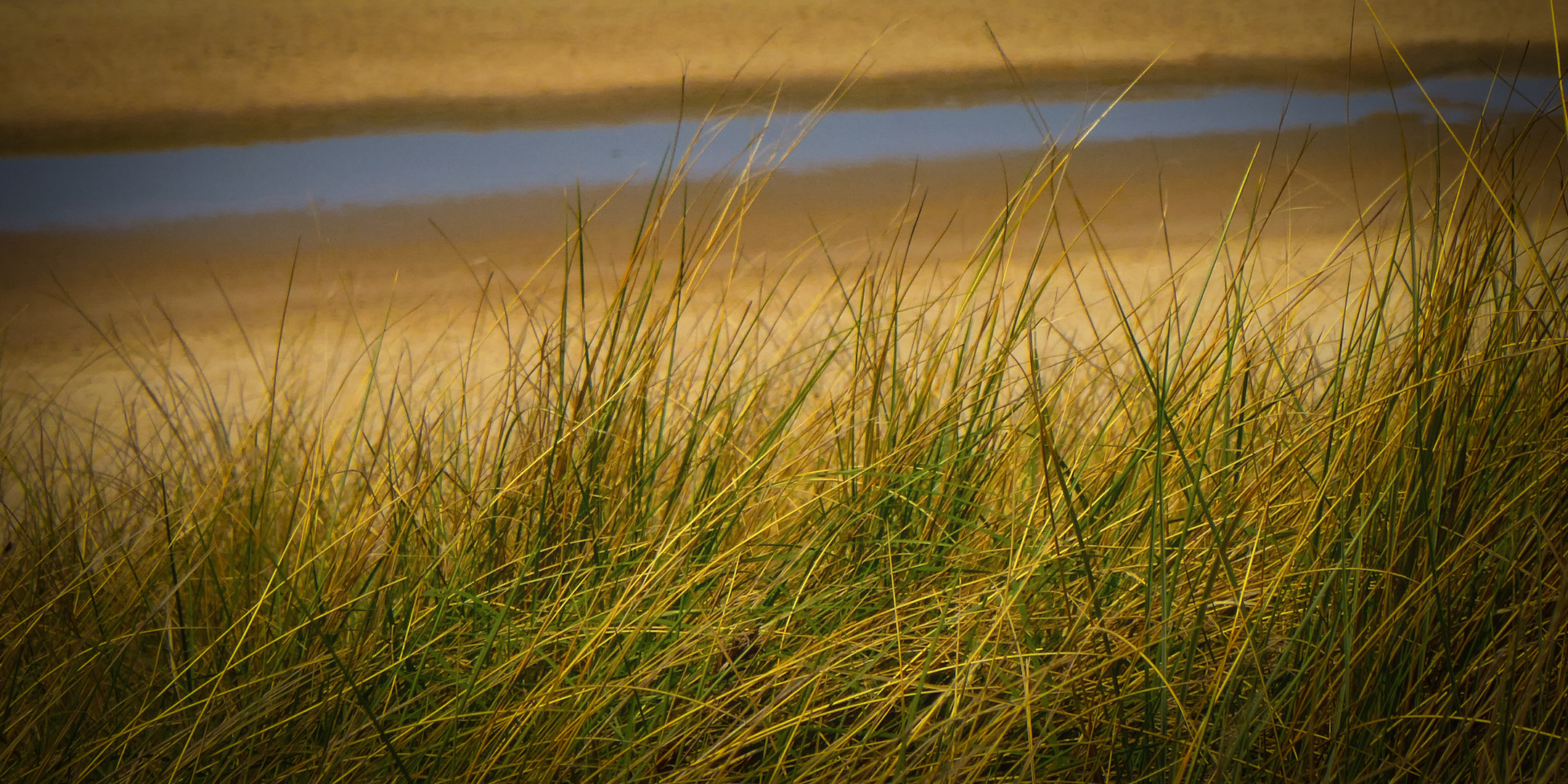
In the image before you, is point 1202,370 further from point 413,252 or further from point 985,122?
point 413,252

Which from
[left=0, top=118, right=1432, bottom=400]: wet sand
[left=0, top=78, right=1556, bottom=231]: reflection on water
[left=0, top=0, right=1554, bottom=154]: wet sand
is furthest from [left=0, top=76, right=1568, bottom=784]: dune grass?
[left=0, top=0, right=1554, bottom=154]: wet sand

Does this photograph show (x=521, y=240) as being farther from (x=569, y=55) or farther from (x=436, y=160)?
(x=569, y=55)

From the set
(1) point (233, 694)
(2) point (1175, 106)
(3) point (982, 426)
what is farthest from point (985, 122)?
(1) point (233, 694)

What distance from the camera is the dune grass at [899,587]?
0.63 metres

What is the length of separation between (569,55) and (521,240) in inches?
27.1

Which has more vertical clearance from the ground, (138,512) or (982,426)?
(982,426)

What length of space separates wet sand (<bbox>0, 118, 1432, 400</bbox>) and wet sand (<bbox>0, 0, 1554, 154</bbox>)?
9.8 inches

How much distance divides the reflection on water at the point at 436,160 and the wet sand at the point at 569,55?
77 millimetres

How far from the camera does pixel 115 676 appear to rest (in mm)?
756

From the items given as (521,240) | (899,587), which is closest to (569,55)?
(521,240)

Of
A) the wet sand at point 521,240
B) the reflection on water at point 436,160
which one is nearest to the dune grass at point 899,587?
the wet sand at point 521,240

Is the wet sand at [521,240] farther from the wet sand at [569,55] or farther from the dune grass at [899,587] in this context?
the dune grass at [899,587]

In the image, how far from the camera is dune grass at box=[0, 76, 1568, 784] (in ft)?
2.06

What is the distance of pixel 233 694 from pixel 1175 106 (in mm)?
2136
